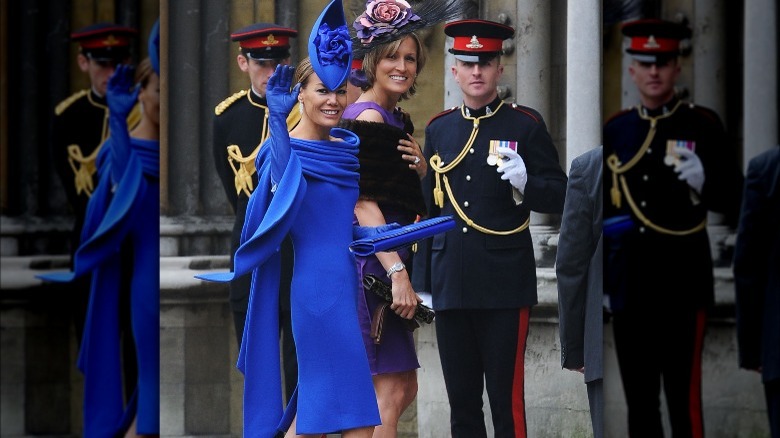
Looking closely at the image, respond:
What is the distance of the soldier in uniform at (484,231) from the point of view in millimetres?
5602

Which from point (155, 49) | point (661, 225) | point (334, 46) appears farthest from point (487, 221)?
point (155, 49)

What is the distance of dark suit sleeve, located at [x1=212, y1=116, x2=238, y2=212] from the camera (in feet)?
19.5

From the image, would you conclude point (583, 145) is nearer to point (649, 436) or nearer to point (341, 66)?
point (341, 66)

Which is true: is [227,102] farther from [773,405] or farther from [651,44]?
[773,405]

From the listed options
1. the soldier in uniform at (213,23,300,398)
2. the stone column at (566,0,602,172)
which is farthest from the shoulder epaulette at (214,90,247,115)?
the stone column at (566,0,602,172)

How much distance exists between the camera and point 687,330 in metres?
6.70

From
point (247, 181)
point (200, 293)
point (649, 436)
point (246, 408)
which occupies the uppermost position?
point (247, 181)

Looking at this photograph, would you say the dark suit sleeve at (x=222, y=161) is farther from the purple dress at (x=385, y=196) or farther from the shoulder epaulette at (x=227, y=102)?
the purple dress at (x=385, y=196)

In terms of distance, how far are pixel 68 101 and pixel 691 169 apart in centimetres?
295

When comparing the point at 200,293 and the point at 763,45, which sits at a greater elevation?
the point at 763,45

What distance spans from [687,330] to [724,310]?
32 centimetres

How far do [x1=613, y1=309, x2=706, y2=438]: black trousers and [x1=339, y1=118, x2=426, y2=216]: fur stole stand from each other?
158 cm

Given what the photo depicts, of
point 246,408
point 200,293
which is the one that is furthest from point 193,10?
point 246,408

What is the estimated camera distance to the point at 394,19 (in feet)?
18.5
